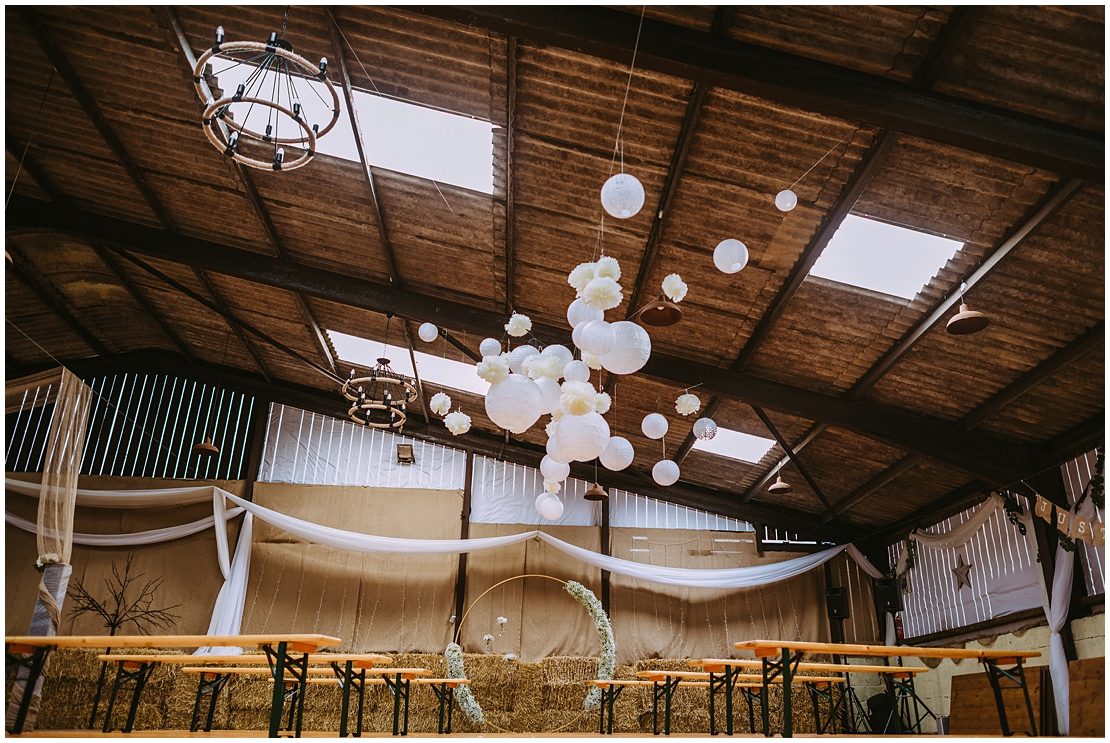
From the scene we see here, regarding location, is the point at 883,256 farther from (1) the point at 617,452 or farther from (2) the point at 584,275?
(2) the point at 584,275

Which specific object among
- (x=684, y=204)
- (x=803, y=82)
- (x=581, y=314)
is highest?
(x=684, y=204)

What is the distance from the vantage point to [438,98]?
18.2ft

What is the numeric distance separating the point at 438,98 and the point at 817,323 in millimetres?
3783

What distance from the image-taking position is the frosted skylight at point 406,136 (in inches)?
226

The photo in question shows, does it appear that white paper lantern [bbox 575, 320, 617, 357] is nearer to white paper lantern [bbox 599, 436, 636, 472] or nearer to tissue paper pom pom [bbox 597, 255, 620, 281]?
tissue paper pom pom [bbox 597, 255, 620, 281]

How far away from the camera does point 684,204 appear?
5.70 meters

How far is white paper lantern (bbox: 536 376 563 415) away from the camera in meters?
4.68

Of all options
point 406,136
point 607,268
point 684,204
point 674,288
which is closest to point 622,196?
point 607,268

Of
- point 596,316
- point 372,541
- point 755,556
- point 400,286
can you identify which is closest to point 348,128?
point 400,286

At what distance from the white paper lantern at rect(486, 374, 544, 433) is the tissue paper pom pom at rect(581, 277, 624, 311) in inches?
26.3

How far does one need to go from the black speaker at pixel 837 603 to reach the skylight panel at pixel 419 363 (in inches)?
219

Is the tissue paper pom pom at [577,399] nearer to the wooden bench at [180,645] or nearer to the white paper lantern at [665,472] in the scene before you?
the wooden bench at [180,645]

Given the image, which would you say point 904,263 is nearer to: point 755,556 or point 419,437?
point 755,556

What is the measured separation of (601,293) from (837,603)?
25.4ft
